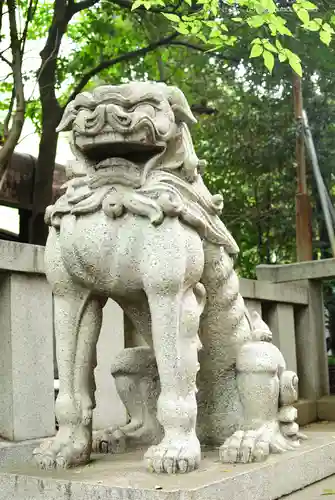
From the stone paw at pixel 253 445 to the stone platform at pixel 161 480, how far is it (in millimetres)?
47

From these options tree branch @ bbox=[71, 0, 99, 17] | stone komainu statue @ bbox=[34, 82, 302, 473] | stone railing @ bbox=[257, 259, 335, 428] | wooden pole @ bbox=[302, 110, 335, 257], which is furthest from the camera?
tree branch @ bbox=[71, 0, 99, 17]

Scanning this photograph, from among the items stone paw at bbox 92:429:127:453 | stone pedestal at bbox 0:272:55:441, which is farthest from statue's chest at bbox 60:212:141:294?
stone pedestal at bbox 0:272:55:441

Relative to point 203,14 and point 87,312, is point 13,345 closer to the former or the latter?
point 87,312

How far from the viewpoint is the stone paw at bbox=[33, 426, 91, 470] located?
235 cm

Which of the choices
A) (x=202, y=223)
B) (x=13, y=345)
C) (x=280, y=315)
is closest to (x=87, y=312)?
(x=202, y=223)

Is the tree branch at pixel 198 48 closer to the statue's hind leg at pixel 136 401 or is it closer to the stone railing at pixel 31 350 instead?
the stone railing at pixel 31 350

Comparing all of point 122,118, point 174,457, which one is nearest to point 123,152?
point 122,118

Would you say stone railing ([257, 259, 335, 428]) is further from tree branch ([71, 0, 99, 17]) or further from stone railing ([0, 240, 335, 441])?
tree branch ([71, 0, 99, 17])

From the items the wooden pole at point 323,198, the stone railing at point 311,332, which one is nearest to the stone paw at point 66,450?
the stone railing at point 311,332

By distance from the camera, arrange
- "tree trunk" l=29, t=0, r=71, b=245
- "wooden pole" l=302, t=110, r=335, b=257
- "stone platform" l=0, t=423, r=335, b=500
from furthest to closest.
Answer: "tree trunk" l=29, t=0, r=71, b=245 → "wooden pole" l=302, t=110, r=335, b=257 → "stone platform" l=0, t=423, r=335, b=500

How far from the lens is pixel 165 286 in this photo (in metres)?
2.28

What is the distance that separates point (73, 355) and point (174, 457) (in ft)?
1.77

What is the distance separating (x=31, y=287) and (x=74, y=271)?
0.90m

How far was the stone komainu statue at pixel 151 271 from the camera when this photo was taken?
2291mm
